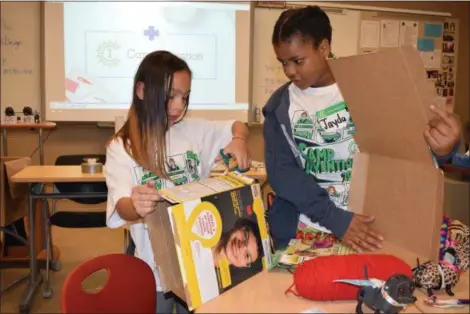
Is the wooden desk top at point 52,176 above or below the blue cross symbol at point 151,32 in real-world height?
below

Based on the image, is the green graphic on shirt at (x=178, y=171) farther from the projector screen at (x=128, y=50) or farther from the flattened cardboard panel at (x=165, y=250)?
the projector screen at (x=128, y=50)

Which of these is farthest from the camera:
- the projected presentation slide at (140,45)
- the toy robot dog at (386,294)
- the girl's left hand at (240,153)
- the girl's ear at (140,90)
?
the projected presentation slide at (140,45)

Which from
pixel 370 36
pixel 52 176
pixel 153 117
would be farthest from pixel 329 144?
pixel 370 36

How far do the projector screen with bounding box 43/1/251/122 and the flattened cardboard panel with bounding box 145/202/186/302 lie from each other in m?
2.84

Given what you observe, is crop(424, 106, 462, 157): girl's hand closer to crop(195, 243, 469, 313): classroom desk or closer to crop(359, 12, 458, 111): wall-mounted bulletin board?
crop(195, 243, 469, 313): classroom desk

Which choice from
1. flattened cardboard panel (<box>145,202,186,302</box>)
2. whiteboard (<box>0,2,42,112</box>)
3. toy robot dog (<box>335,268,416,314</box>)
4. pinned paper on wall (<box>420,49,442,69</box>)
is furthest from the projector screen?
toy robot dog (<box>335,268,416,314</box>)

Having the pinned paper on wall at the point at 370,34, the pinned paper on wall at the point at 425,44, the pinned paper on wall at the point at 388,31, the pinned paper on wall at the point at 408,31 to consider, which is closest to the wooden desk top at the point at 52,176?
the pinned paper on wall at the point at 370,34

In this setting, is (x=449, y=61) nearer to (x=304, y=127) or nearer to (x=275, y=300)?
(x=304, y=127)

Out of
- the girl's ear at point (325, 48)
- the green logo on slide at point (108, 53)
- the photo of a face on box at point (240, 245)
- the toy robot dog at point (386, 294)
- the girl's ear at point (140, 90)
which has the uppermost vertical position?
the green logo on slide at point (108, 53)

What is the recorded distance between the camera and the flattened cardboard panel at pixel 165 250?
86 centimetres

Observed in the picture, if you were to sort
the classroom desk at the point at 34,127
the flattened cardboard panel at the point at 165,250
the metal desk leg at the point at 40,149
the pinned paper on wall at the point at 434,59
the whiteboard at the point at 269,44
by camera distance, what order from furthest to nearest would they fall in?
the pinned paper on wall at the point at 434,59, the whiteboard at the point at 269,44, the metal desk leg at the point at 40,149, the classroom desk at the point at 34,127, the flattened cardboard panel at the point at 165,250

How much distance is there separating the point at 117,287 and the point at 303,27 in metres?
0.79

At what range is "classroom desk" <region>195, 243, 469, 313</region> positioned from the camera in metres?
0.81

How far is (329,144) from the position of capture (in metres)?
1.20
